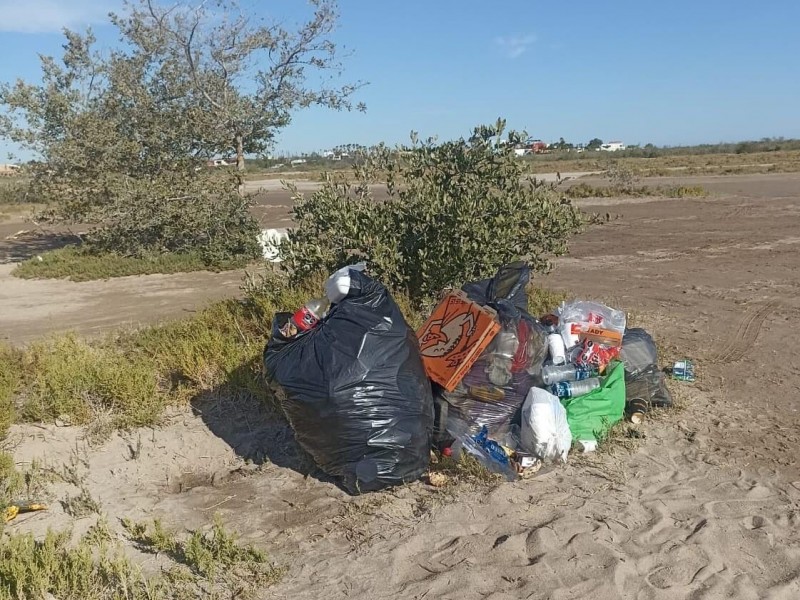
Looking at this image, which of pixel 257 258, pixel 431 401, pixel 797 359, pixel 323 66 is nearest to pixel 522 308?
pixel 431 401

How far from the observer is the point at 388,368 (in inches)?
147

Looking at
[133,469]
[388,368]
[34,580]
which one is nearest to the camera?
[34,580]

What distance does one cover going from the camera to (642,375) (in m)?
4.74

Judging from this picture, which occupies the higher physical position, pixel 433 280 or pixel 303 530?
pixel 433 280

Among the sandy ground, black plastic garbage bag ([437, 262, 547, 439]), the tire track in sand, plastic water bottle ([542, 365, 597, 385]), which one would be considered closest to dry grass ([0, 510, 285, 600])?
the sandy ground

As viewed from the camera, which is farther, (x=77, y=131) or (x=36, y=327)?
(x=77, y=131)

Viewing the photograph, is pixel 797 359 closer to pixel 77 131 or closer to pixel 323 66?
pixel 323 66

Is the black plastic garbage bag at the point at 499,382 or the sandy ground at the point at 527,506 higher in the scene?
the black plastic garbage bag at the point at 499,382

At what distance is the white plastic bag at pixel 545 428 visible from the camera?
3.90 metres

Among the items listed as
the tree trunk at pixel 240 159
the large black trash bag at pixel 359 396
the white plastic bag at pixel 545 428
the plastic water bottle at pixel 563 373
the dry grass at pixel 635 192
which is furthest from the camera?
the dry grass at pixel 635 192

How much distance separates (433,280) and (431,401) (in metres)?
2.22

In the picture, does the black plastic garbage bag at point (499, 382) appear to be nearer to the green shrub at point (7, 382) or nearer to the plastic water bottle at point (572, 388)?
the plastic water bottle at point (572, 388)

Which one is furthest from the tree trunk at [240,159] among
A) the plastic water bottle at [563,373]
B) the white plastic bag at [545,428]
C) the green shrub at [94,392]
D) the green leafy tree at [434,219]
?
the white plastic bag at [545,428]

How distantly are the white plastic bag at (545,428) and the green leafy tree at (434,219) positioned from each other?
2037 millimetres
